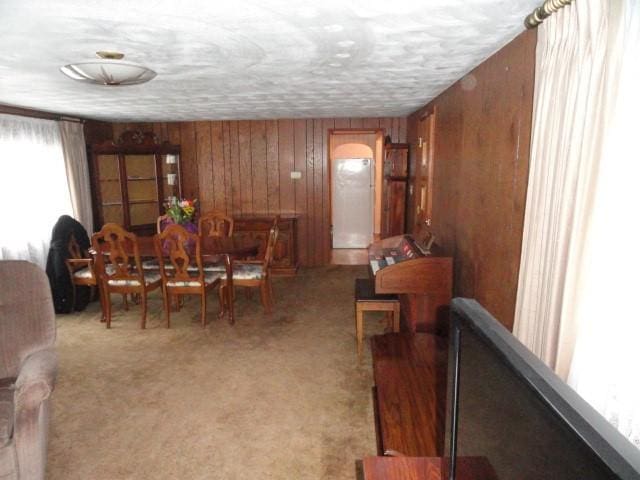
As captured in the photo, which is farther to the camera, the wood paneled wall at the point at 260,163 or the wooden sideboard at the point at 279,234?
the wood paneled wall at the point at 260,163

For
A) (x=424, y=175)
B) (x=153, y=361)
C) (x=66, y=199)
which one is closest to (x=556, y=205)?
(x=424, y=175)

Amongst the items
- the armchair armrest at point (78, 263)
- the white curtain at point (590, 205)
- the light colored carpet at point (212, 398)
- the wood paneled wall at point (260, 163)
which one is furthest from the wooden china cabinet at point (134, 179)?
the white curtain at point (590, 205)

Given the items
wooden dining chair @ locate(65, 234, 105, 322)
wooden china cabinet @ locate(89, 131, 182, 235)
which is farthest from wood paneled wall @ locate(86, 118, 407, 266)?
wooden dining chair @ locate(65, 234, 105, 322)

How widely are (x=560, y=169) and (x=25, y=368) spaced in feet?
8.39

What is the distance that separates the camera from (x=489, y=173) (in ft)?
8.09

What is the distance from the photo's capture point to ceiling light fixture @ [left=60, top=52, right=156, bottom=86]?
240 centimetres

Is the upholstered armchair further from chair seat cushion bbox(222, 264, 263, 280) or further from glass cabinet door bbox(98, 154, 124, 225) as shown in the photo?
glass cabinet door bbox(98, 154, 124, 225)

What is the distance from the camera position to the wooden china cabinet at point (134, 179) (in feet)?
18.1

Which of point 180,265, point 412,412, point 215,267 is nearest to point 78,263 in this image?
point 180,265

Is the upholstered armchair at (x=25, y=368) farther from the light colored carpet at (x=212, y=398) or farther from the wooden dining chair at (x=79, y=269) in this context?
the wooden dining chair at (x=79, y=269)

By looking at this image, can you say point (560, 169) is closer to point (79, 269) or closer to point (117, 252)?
point (117, 252)

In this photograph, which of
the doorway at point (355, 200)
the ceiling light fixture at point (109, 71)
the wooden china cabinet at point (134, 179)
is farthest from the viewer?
the doorway at point (355, 200)

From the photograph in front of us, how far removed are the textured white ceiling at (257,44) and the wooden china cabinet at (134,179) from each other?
1.66 m

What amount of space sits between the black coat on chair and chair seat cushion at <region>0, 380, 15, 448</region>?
2.58m
